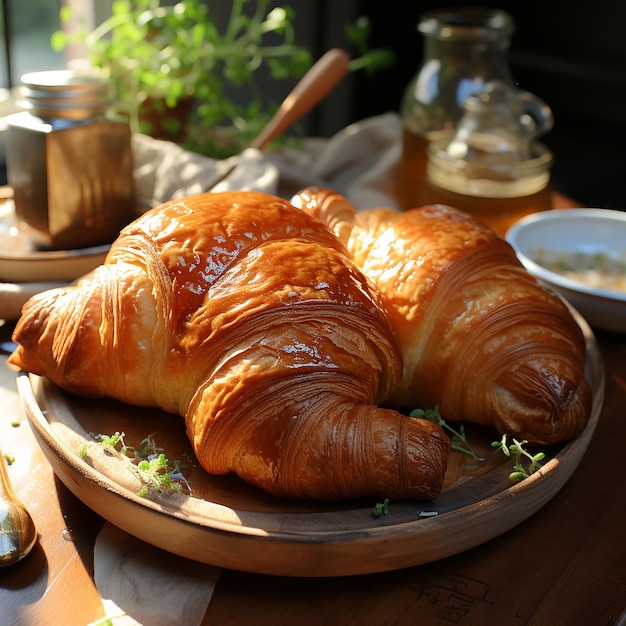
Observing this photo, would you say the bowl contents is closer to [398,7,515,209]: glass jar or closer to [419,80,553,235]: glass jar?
[419,80,553,235]: glass jar

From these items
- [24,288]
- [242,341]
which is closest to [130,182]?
[24,288]

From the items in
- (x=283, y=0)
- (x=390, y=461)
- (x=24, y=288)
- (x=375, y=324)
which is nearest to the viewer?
(x=390, y=461)

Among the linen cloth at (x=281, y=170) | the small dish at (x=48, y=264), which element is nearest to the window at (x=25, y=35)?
the linen cloth at (x=281, y=170)

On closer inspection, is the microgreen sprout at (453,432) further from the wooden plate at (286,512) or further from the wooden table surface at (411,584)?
the wooden table surface at (411,584)

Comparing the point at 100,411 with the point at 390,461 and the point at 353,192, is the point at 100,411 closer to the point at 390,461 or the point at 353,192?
the point at 390,461

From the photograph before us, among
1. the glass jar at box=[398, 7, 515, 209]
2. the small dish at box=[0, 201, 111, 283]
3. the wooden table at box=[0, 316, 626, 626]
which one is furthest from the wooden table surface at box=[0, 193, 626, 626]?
the glass jar at box=[398, 7, 515, 209]

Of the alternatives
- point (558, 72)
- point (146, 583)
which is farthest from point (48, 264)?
point (558, 72)
